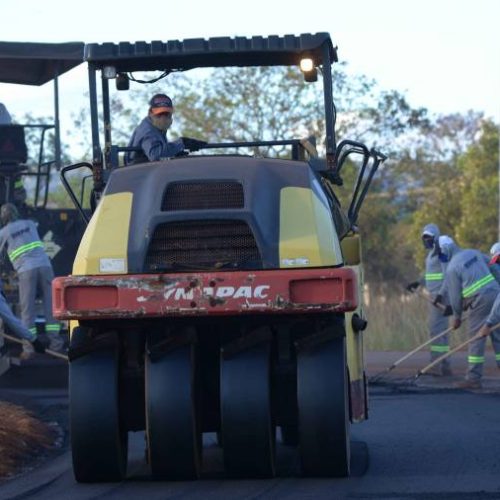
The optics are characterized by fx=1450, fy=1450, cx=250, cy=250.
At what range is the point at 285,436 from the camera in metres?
10.5

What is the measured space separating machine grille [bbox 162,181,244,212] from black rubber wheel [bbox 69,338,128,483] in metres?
0.96

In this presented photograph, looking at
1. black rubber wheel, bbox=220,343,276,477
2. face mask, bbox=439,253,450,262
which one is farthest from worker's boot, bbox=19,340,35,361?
black rubber wheel, bbox=220,343,276,477

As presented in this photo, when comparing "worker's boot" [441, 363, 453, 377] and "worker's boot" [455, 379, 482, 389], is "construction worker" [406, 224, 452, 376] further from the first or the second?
"worker's boot" [455, 379, 482, 389]

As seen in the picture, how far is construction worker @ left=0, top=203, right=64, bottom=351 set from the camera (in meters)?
15.8

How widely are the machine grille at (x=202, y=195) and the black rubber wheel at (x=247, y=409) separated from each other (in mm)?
918

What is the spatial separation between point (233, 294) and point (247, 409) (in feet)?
2.29

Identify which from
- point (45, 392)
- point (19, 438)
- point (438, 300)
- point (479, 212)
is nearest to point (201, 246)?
point (19, 438)

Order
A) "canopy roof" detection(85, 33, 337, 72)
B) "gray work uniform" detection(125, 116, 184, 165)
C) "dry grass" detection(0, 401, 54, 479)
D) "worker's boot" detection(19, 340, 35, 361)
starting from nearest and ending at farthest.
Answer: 1. "dry grass" detection(0, 401, 54, 479)
2. "gray work uniform" detection(125, 116, 184, 165)
3. "canopy roof" detection(85, 33, 337, 72)
4. "worker's boot" detection(19, 340, 35, 361)

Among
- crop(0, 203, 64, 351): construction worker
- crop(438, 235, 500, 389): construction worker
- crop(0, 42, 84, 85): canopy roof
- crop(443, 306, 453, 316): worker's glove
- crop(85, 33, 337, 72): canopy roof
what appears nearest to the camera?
crop(85, 33, 337, 72): canopy roof

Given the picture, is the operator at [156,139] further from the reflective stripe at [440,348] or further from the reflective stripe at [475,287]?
the reflective stripe at [440,348]

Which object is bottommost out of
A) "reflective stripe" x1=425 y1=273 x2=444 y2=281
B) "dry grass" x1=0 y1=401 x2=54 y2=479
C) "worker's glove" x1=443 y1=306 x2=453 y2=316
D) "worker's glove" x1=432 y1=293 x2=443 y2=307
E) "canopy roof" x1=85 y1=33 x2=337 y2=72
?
"dry grass" x1=0 y1=401 x2=54 y2=479

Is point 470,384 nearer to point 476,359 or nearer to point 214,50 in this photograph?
point 476,359

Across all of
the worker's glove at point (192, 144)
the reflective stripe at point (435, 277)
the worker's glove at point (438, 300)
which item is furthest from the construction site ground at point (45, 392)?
the worker's glove at point (192, 144)

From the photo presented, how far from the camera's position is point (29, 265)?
627 inches
